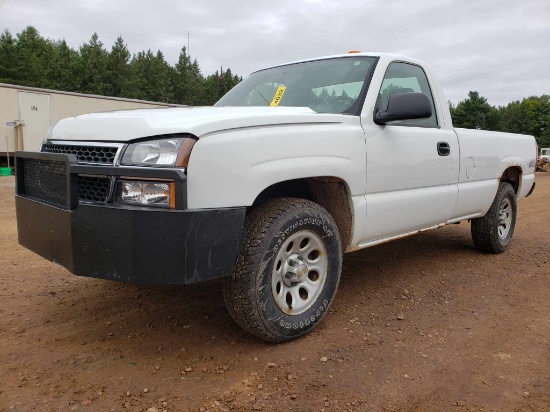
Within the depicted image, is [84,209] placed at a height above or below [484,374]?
above

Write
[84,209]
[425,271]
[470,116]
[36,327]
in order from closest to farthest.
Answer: [84,209]
[36,327]
[425,271]
[470,116]

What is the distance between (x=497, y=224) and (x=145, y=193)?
4275 millimetres

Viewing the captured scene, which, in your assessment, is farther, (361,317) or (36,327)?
(361,317)

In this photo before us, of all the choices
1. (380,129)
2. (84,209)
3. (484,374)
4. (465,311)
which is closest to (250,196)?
(84,209)

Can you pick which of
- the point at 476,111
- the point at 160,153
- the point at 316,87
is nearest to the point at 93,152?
the point at 160,153

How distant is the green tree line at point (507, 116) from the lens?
67188 millimetres

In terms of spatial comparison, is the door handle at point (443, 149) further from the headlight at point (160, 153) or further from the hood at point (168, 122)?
the headlight at point (160, 153)

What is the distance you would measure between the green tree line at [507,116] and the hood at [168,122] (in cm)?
5715

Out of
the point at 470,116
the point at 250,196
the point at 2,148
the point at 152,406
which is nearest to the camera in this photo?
the point at 152,406

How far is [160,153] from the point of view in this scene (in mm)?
2271

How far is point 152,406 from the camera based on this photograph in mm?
2137

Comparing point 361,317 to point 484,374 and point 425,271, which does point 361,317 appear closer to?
point 484,374

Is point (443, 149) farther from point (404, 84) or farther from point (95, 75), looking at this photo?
point (95, 75)

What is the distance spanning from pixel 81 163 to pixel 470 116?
73.5 m
